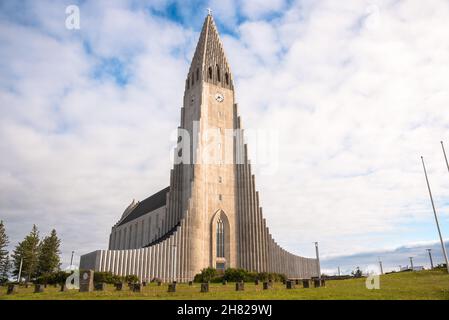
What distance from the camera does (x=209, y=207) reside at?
5169 centimetres

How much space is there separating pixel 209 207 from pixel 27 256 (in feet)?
127

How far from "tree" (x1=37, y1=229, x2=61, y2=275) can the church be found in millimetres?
24764

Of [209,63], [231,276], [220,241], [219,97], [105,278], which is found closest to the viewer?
[105,278]

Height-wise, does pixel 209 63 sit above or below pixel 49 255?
above

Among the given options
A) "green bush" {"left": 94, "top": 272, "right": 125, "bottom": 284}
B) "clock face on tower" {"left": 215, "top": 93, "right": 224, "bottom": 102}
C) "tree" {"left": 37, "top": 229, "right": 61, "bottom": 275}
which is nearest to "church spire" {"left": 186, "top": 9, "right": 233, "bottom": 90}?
"clock face on tower" {"left": 215, "top": 93, "right": 224, "bottom": 102}

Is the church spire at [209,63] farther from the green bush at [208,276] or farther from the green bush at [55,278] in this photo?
the green bush at [55,278]

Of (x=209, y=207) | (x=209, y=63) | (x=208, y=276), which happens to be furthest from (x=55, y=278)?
(x=209, y=63)

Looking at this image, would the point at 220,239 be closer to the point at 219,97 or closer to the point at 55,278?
the point at 55,278

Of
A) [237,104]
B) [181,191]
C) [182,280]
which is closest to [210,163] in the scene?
[181,191]

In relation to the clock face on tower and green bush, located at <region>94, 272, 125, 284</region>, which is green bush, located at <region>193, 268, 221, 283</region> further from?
the clock face on tower

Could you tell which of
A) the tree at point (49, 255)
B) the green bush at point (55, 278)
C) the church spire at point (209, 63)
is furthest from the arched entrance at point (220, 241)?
the tree at point (49, 255)

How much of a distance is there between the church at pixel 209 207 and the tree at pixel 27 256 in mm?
25078

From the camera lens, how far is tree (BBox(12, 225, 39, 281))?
218 ft
